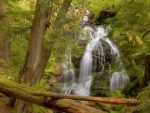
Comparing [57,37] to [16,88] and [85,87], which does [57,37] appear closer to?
[16,88]

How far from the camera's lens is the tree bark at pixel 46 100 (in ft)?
12.3

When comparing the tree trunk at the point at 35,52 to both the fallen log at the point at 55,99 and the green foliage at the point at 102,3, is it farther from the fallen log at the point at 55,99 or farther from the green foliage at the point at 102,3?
the green foliage at the point at 102,3

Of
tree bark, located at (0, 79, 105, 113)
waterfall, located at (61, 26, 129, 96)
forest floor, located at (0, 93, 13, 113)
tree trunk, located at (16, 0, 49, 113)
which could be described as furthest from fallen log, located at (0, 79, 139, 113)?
waterfall, located at (61, 26, 129, 96)

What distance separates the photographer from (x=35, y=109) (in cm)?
582

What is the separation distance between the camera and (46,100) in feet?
13.3

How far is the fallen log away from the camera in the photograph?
357 centimetres

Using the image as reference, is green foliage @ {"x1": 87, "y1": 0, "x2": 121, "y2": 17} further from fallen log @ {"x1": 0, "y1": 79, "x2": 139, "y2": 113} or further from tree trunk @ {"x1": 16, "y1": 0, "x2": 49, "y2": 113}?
fallen log @ {"x1": 0, "y1": 79, "x2": 139, "y2": 113}

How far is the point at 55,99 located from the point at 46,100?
0.69 feet

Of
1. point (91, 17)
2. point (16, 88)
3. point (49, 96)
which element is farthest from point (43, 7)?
point (91, 17)

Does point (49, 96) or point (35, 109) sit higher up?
point (49, 96)

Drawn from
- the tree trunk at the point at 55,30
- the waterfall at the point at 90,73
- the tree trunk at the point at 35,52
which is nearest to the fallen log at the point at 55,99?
the tree trunk at the point at 35,52

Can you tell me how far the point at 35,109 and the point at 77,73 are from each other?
9247 mm

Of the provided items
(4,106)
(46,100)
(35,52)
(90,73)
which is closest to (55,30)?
(35,52)

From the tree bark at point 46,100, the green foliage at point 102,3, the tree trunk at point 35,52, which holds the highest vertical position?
the green foliage at point 102,3
